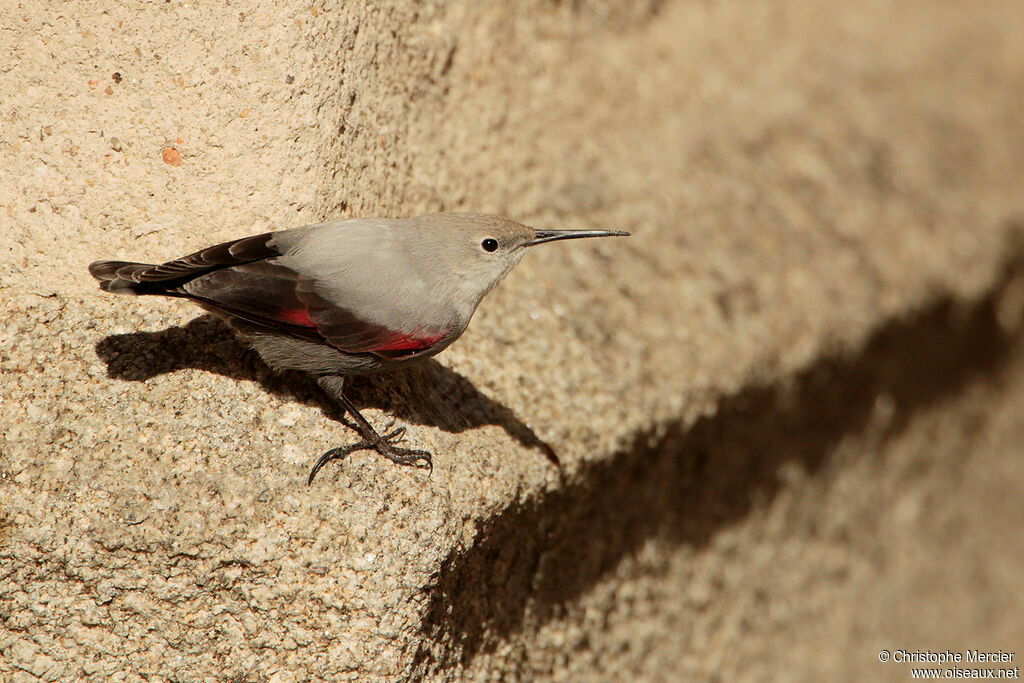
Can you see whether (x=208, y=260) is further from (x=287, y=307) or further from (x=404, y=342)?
(x=404, y=342)

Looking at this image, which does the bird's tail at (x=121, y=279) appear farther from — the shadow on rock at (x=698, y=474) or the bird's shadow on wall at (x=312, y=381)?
the shadow on rock at (x=698, y=474)

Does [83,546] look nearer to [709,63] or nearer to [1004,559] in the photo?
[709,63]

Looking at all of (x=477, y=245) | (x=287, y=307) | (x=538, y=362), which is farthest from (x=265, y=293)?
(x=538, y=362)

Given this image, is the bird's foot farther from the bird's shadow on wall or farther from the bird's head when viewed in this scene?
the bird's head

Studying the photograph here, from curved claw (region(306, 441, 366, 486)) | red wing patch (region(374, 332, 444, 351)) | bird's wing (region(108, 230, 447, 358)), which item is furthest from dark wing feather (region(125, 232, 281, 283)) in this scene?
curved claw (region(306, 441, 366, 486))

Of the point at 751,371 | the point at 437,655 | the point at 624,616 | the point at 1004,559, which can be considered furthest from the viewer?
the point at 1004,559

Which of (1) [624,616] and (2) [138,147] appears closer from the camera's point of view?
(2) [138,147]

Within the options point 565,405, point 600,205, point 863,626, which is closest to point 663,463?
point 565,405
